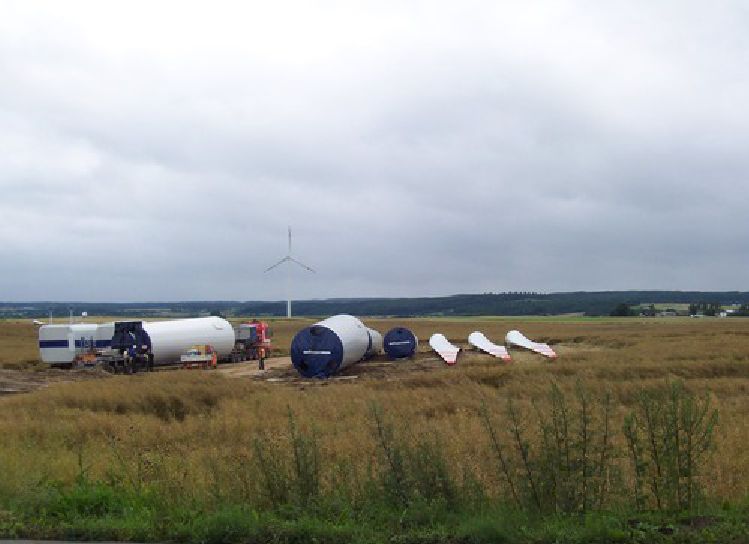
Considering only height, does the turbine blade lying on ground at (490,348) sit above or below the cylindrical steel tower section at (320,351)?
below

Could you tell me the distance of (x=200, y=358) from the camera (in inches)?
1684

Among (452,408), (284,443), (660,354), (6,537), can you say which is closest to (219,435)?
(284,443)

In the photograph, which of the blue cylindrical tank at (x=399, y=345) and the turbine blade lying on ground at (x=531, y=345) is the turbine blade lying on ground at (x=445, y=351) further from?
the turbine blade lying on ground at (x=531, y=345)

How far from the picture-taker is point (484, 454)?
11297 millimetres

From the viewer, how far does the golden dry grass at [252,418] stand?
10383 millimetres

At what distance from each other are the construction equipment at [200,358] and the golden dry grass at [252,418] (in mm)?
12850

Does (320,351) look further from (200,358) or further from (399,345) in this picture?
(399,345)

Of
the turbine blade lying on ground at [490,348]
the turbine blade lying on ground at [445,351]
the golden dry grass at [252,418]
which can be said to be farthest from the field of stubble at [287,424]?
the turbine blade lying on ground at [490,348]

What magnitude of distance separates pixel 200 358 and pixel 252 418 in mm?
25611

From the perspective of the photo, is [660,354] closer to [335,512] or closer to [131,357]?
[131,357]

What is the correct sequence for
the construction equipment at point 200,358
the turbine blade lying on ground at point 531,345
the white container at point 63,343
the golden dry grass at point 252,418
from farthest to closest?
the turbine blade lying on ground at point 531,345
the construction equipment at point 200,358
the white container at point 63,343
the golden dry grass at point 252,418

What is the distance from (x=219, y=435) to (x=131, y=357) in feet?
89.4

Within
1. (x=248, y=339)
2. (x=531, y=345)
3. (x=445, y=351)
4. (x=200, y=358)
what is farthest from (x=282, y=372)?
(x=531, y=345)

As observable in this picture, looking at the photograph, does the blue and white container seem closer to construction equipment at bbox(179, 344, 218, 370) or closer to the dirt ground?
the dirt ground
